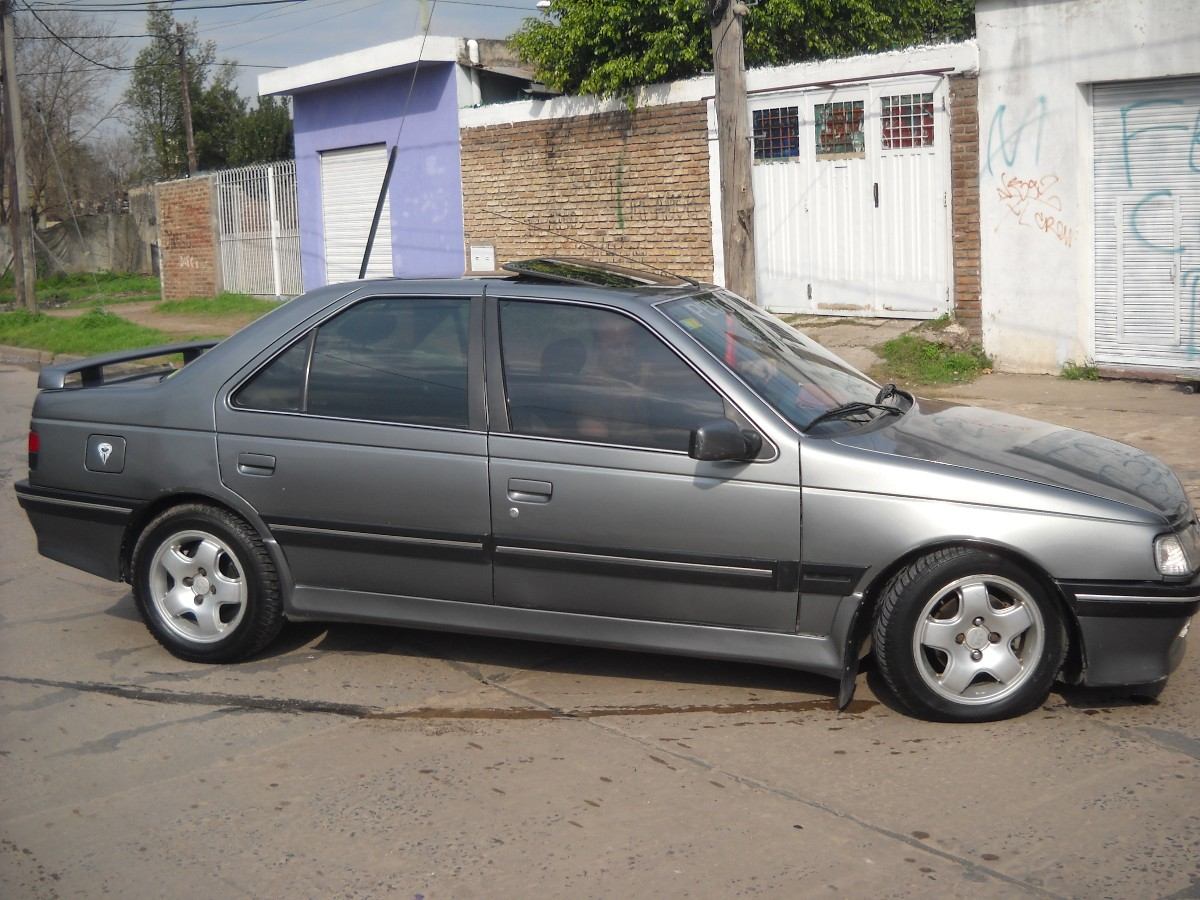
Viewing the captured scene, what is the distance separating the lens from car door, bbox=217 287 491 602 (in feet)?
17.0

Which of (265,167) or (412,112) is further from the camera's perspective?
(265,167)

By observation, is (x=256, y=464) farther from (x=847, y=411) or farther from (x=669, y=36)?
(x=669, y=36)

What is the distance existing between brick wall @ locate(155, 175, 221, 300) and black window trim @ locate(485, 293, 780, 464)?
21.4m

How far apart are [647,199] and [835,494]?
12.5 m

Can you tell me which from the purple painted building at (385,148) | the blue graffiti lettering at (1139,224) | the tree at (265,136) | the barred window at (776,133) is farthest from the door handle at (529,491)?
the tree at (265,136)

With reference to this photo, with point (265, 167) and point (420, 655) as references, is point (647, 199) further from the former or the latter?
point (420, 655)

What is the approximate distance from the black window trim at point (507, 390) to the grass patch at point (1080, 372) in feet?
28.3

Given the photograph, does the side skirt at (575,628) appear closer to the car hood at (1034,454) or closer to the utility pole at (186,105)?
the car hood at (1034,454)

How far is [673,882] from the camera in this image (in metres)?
3.70

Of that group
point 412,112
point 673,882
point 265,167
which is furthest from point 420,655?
point 265,167

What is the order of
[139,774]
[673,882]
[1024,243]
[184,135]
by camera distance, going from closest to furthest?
[673,882], [139,774], [1024,243], [184,135]

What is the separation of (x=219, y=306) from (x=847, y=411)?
2072cm

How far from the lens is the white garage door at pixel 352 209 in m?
21.5

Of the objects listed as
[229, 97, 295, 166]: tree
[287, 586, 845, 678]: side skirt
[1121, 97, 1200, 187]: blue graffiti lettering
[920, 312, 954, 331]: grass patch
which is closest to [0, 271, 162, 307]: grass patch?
[229, 97, 295, 166]: tree
